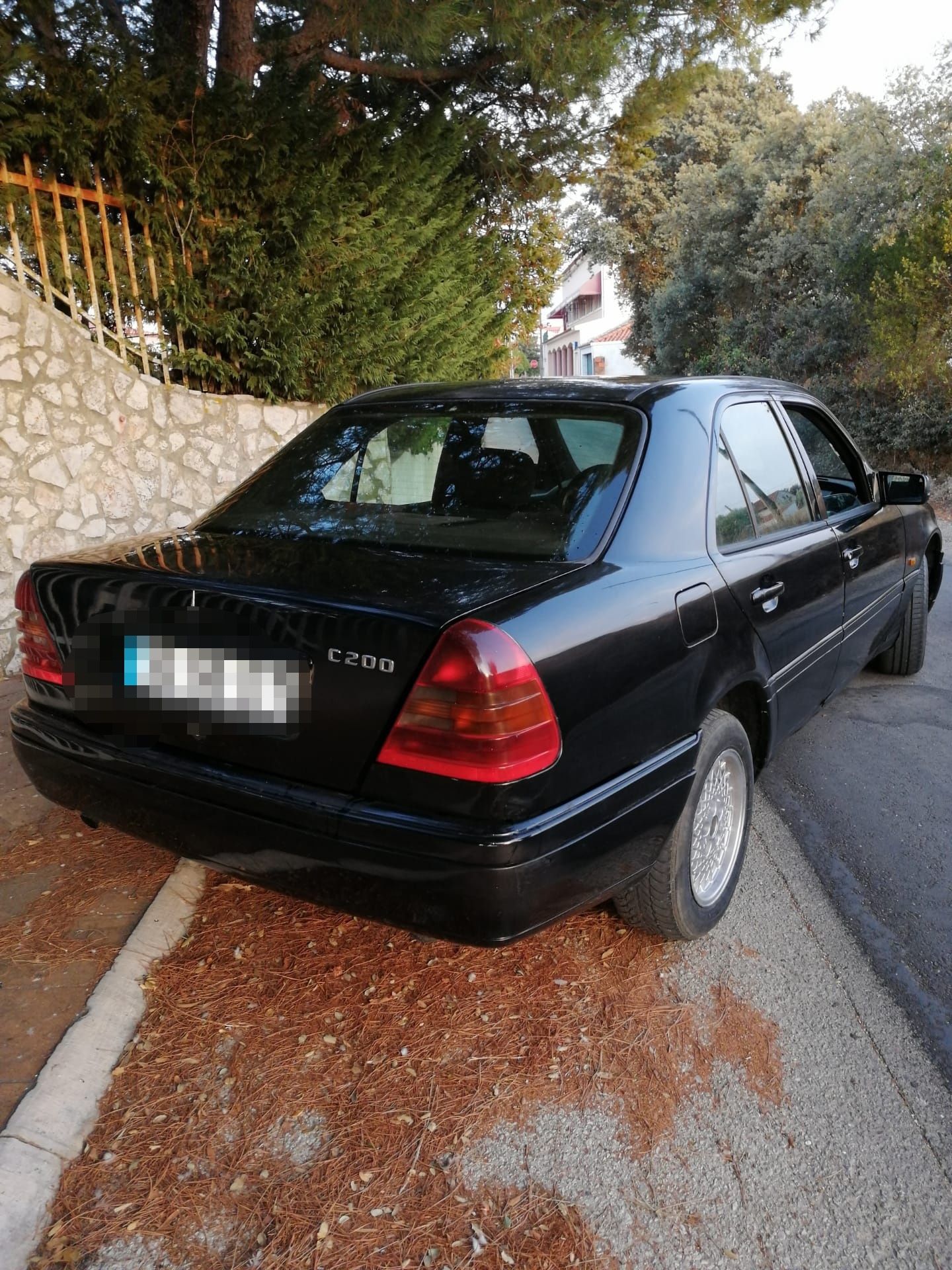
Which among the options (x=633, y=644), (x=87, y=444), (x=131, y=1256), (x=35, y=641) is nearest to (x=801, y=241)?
(x=87, y=444)

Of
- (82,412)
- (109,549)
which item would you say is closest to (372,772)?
(109,549)

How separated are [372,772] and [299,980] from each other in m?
0.97

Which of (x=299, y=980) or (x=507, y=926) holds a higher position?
(x=507, y=926)

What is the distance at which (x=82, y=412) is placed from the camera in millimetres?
5715

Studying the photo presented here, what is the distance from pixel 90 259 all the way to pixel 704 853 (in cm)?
510

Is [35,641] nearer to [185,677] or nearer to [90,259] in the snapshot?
[185,677]

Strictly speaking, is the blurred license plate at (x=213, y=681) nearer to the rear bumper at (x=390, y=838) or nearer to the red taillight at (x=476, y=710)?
the rear bumper at (x=390, y=838)

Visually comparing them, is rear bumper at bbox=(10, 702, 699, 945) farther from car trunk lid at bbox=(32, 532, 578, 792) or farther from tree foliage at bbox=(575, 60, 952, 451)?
tree foliage at bbox=(575, 60, 952, 451)

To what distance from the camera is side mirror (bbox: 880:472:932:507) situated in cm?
432

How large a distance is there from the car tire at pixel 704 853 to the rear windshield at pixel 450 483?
29.8 inches

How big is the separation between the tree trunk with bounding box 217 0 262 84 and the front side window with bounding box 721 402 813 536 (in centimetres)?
510

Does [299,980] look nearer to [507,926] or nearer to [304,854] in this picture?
[304,854]

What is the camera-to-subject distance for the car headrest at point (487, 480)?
2762mm

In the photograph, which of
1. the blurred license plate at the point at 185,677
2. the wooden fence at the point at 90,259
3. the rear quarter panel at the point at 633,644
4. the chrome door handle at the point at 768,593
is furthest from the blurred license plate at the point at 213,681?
the wooden fence at the point at 90,259
